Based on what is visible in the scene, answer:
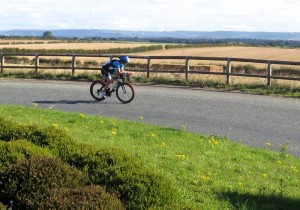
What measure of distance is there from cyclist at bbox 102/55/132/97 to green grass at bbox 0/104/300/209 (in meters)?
4.37

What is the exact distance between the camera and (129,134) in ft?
34.5

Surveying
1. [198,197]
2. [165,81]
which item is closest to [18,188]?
[198,197]

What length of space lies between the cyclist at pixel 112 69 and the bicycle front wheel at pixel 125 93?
361 millimetres

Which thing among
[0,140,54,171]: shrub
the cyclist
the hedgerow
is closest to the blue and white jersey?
the cyclist

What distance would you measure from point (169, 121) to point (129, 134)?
128 inches

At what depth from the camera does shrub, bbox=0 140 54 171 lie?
476cm

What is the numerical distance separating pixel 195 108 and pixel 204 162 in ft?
25.2

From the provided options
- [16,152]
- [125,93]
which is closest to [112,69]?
[125,93]

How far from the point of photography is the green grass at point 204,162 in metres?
6.32

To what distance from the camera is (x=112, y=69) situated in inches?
665

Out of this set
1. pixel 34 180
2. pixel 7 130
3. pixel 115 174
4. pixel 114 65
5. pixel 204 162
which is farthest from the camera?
pixel 114 65

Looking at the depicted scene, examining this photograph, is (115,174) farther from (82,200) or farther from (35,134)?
(35,134)

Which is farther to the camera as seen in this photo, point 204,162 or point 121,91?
point 121,91

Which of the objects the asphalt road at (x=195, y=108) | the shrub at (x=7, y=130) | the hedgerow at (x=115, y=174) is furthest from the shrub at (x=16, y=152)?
the asphalt road at (x=195, y=108)
